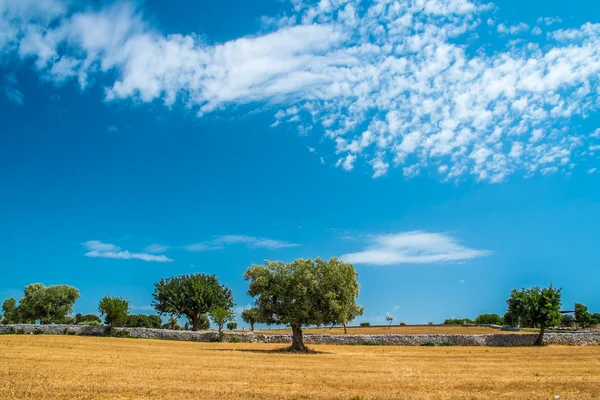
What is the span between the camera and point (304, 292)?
4453 cm

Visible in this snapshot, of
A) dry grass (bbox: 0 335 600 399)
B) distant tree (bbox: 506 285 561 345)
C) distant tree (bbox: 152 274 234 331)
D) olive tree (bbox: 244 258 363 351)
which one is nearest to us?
dry grass (bbox: 0 335 600 399)

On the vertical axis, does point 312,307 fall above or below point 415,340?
above

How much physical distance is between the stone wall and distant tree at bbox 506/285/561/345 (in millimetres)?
2091

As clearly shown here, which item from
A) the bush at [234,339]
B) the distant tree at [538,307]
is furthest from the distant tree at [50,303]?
the distant tree at [538,307]

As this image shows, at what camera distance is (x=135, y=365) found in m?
27.5

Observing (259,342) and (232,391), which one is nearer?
(232,391)

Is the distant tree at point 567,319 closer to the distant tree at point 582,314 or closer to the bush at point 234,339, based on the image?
the distant tree at point 582,314

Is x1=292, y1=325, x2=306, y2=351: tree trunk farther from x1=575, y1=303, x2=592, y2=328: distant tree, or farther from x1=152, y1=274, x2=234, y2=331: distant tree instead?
x1=575, y1=303, x2=592, y2=328: distant tree

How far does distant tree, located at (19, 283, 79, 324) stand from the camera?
103 metres

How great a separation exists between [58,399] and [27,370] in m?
8.83

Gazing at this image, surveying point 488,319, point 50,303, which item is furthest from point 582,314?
point 50,303

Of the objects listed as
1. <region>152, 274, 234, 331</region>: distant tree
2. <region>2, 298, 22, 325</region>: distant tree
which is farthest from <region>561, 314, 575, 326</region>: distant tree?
<region>2, 298, 22, 325</region>: distant tree

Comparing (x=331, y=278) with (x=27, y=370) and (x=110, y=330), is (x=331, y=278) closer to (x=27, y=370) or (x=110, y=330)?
(x=27, y=370)

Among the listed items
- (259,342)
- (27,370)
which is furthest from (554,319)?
(27,370)
